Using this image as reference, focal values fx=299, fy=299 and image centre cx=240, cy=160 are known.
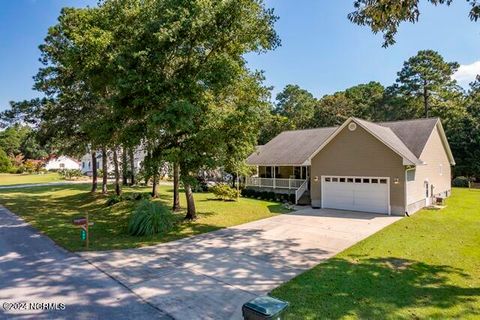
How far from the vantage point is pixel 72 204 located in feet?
70.3

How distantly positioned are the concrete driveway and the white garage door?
2944 millimetres

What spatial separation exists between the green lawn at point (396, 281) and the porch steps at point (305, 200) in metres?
8.64

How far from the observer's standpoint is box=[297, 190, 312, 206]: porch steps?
2157 cm

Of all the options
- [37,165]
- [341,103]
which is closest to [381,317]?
[341,103]

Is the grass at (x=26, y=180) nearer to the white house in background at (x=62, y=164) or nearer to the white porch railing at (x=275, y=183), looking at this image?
the white house in background at (x=62, y=164)

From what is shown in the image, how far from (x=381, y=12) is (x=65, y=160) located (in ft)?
242

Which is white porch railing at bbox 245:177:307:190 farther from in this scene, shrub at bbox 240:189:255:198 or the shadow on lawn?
the shadow on lawn

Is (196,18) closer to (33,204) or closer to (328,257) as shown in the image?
(328,257)

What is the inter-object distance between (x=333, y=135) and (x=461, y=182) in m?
22.2

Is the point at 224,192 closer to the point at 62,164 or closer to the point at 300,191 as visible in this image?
the point at 300,191

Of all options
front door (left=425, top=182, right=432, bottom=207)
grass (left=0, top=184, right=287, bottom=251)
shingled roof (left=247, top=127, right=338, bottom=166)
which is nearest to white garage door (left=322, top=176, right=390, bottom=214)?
grass (left=0, top=184, right=287, bottom=251)

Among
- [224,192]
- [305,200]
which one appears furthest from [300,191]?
[224,192]

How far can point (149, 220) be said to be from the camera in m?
13.2

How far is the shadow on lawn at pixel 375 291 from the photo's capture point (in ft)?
21.0
